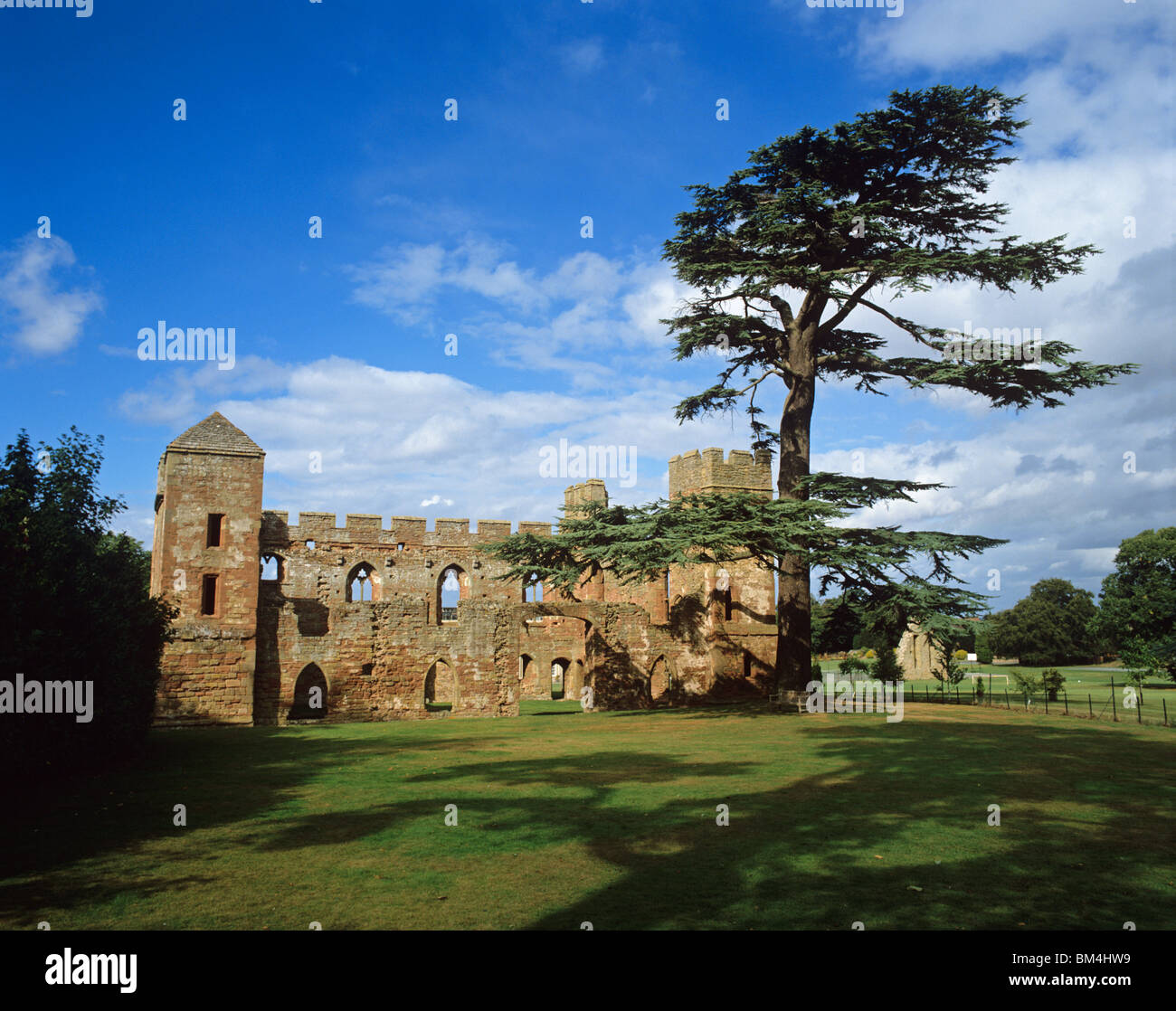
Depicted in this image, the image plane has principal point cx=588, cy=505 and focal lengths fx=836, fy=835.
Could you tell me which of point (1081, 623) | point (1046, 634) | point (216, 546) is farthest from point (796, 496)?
point (1081, 623)

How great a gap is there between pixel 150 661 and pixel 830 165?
21307 millimetres

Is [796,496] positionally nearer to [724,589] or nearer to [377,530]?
[724,589]

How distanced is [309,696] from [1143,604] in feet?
128

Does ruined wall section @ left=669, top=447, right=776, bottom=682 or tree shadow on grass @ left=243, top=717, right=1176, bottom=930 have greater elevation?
ruined wall section @ left=669, top=447, right=776, bottom=682

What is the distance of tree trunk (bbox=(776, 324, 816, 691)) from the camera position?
2473cm

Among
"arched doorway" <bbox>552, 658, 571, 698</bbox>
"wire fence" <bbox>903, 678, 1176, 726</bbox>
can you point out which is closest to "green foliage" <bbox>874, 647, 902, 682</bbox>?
"wire fence" <bbox>903, 678, 1176, 726</bbox>

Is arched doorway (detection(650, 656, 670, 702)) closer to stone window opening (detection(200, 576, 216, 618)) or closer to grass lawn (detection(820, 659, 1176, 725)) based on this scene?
grass lawn (detection(820, 659, 1176, 725))

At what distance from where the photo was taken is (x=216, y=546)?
26.2 meters

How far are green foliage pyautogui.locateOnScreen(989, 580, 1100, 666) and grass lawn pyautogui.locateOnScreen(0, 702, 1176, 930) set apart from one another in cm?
5847

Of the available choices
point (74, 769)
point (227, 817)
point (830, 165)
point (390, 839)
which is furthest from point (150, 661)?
point (830, 165)
